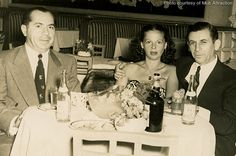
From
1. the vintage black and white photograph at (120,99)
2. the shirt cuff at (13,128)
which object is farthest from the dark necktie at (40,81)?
the shirt cuff at (13,128)

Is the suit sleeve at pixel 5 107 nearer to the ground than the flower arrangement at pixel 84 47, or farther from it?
nearer to the ground

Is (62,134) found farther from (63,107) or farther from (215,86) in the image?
(215,86)

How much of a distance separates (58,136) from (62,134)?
0.08 feet

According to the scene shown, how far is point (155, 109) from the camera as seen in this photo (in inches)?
77.5

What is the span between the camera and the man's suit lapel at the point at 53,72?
2.71 metres

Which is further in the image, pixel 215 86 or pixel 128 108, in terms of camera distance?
pixel 215 86

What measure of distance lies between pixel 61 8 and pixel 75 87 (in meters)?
5.23

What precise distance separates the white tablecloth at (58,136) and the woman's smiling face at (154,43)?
39.2 inches

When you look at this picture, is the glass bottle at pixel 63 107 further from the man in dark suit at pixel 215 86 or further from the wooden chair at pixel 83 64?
the wooden chair at pixel 83 64

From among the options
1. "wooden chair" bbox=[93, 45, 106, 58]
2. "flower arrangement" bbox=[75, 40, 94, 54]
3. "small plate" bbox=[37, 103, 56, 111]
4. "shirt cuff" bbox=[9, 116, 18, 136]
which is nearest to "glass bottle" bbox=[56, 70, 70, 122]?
"small plate" bbox=[37, 103, 56, 111]

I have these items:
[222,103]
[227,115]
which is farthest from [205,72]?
[227,115]

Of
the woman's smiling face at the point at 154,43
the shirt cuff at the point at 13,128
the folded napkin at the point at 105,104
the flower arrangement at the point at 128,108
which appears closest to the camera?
the flower arrangement at the point at 128,108

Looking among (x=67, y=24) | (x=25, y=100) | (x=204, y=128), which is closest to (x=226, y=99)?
(x=204, y=128)

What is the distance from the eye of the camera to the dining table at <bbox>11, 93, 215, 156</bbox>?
6.27 ft
